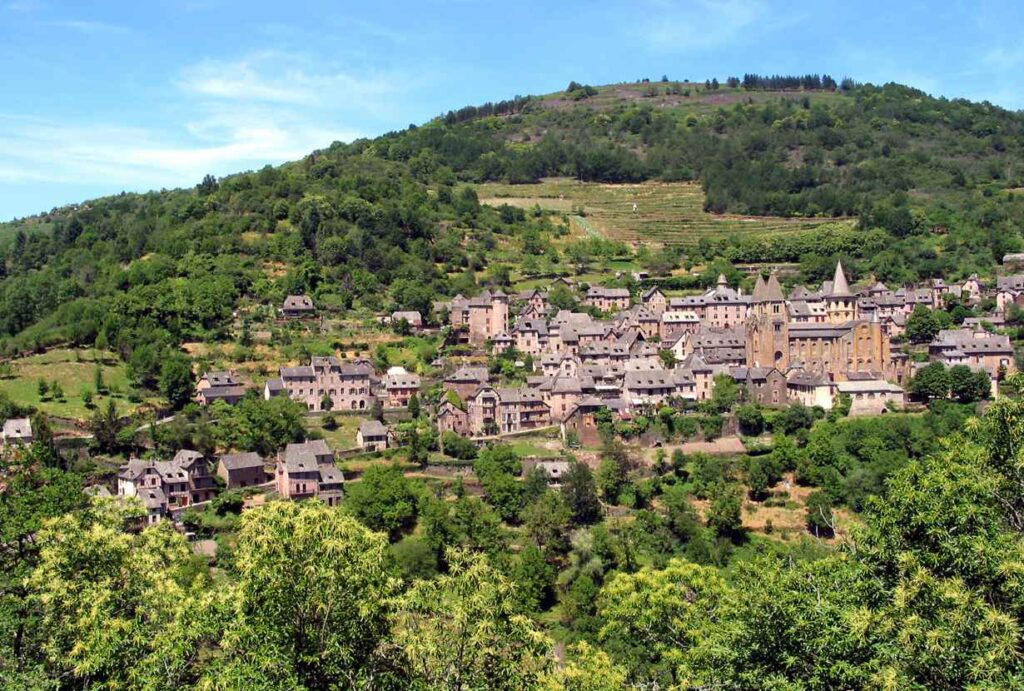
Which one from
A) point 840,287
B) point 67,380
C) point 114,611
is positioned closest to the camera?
point 114,611

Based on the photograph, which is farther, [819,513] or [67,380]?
[67,380]

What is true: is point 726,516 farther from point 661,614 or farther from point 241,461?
point 241,461

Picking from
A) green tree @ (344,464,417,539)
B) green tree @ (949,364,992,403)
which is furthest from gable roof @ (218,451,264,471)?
green tree @ (949,364,992,403)

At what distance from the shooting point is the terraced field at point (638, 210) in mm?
123125

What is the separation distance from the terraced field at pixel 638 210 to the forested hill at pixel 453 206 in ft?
11.0

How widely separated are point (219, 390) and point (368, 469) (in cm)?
1673

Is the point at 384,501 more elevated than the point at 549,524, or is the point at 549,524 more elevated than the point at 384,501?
the point at 384,501

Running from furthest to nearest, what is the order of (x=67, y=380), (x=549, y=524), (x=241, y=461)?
(x=67, y=380)
(x=241, y=461)
(x=549, y=524)

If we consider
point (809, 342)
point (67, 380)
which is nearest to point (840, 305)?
point (809, 342)

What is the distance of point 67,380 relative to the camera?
7269 centimetres

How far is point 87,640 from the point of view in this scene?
77.9 feet

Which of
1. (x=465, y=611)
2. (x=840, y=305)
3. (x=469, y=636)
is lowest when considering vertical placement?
(x=469, y=636)

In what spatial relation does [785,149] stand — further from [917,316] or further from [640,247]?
[917,316]

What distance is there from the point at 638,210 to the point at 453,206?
26167mm
